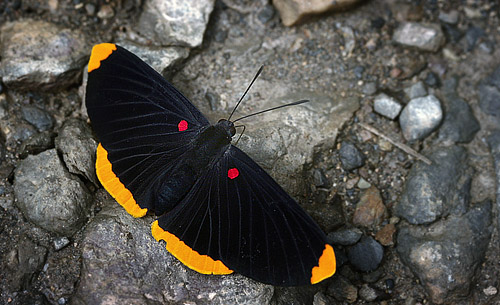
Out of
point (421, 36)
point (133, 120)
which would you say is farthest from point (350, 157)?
point (133, 120)

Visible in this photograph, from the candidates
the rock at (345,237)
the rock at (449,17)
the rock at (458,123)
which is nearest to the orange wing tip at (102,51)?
the rock at (345,237)

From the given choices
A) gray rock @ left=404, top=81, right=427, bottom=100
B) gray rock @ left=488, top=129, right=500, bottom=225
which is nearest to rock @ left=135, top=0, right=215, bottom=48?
gray rock @ left=404, top=81, right=427, bottom=100

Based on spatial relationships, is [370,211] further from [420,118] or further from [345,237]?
[420,118]

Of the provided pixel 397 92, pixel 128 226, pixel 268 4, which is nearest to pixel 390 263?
pixel 397 92

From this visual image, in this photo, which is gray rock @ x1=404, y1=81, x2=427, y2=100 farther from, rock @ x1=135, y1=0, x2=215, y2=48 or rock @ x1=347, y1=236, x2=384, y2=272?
rock @ x1=135, y1=0, x2=215, y2=48

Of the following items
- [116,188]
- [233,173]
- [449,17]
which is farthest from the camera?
[449,17]

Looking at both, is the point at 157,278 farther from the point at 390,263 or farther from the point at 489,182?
the point at 489,182

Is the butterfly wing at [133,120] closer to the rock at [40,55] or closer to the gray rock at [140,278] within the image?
the gray rock at [140,278]
